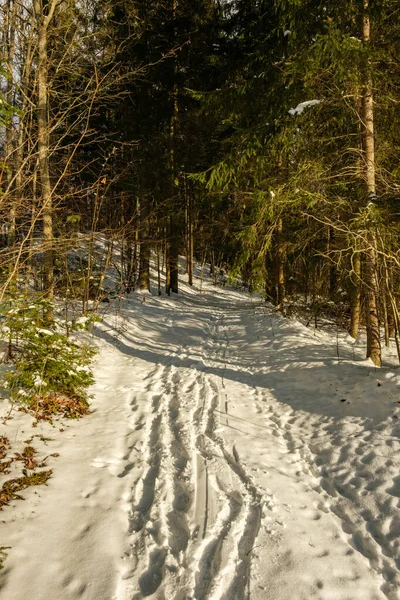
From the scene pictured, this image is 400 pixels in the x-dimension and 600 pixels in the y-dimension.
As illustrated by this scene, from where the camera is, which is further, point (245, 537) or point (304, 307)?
point (304, 307)

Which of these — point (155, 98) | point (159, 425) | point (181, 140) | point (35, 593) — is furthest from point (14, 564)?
point (181, 140)

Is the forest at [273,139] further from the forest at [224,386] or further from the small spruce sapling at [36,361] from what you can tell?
the small spruce sapling at [36,361]

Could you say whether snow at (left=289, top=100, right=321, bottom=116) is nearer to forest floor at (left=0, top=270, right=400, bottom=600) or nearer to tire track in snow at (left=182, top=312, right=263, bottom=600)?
forest floor at (left=0, top=270, right=400, bottom=600)

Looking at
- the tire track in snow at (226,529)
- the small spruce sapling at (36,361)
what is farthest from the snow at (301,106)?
the tire track in snow at (226,529)

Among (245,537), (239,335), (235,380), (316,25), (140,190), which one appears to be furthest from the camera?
(140,190)

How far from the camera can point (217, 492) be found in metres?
3.86

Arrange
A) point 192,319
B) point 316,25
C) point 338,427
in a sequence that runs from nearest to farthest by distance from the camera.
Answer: point 338,427
point 316,25
point 192,319

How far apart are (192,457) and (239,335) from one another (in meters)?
7.27

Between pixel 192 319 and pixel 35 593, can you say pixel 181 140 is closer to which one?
pixel 192 319

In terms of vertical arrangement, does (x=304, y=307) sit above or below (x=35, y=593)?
above

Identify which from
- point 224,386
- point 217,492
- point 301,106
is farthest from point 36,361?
point 301,106

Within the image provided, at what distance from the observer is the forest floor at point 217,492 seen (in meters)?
2.84

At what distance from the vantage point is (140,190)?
16.1 metres

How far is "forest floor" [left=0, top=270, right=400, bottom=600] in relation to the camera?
9.31 ft
